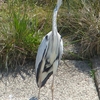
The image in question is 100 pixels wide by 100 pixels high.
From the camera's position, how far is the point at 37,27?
13.6 ft

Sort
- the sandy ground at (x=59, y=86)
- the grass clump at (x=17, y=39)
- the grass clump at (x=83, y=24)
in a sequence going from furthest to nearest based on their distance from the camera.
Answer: the grass clump at (x=83, y=24) → the grass clump at (x=17, y=39) → the sandy ground at (x=59, y=86)

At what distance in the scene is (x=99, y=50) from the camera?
156 inches

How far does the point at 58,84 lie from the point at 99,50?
0.74 meters

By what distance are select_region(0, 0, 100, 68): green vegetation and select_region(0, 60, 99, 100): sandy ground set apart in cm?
20

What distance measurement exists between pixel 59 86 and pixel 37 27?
3.10 ft

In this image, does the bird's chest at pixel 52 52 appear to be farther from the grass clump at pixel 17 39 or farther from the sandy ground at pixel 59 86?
the grass clump at pixel 17 39

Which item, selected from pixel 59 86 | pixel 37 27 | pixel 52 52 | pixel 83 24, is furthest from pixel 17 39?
pixel 52 52

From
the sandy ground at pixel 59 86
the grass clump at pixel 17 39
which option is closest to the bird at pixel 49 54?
the sandy ground at pixel 59 86

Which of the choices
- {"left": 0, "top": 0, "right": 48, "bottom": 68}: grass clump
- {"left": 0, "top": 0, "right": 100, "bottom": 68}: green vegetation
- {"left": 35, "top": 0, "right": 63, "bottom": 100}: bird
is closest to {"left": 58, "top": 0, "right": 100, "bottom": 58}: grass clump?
{"left": 0, "top": 0, "right": 100, "bottom": 68}: green vegetation

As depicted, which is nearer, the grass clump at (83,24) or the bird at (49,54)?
the bird at (49,54)

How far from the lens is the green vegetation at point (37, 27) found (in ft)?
12.3

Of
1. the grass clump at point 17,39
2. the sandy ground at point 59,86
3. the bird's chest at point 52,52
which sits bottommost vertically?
the sandy ground at point 59,86

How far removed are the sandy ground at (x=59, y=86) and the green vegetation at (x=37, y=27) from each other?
8.1 inches

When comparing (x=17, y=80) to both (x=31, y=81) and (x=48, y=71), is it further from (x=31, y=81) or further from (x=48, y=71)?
(x=48, y=71)
